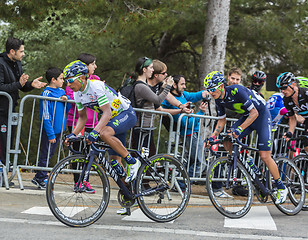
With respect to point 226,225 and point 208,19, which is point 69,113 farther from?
point 208,19

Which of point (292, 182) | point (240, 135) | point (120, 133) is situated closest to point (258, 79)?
point (240, 135)

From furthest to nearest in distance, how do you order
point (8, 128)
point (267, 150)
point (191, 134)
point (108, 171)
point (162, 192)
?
point (191, 134) → point (8, 128) → point (267, 150) → point (162, 192) → point (108, 171)

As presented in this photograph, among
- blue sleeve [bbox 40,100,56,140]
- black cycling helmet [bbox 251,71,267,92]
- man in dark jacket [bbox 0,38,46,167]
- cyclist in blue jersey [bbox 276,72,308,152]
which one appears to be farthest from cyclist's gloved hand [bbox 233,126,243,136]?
man in dark jacket [bbox 0,38,46,167]

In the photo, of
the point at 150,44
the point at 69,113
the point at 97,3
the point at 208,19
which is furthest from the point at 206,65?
the point at 150,44

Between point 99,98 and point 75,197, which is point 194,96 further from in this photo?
point 75,197

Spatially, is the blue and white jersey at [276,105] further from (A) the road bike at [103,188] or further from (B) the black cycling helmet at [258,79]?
(A) the road bike at [103,188]

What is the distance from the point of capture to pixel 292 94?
8.16 m

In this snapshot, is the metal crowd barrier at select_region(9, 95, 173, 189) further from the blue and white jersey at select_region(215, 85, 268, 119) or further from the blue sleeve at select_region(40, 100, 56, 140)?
the blue and white jersey at select_region(215, 85, 268, 119)

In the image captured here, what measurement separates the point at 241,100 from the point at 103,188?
2.13 metres

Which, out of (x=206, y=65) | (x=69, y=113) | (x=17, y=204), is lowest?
(x=17, y=204)

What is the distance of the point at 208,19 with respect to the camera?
469 inches

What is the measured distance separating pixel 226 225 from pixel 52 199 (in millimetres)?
2057

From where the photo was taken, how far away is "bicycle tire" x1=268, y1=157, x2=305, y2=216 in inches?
304

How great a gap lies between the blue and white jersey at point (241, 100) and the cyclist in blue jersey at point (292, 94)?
683 mm
